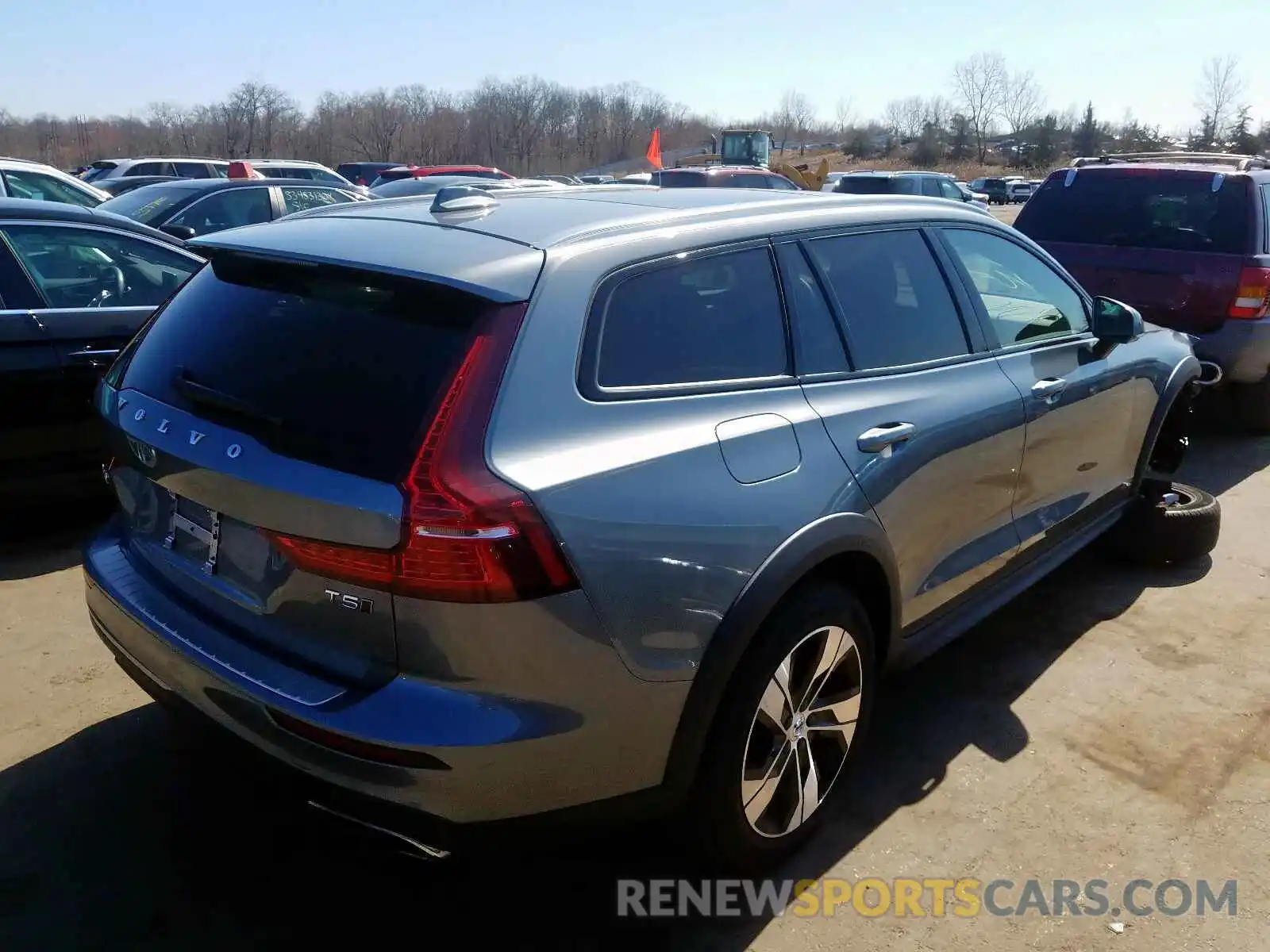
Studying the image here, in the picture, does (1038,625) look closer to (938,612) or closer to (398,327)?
(938,612)

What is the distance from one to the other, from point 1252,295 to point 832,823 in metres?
5.54

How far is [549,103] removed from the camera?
309 ft

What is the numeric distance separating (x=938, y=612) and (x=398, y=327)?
2.04m

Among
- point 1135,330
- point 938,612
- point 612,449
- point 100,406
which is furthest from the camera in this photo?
point 1135,330

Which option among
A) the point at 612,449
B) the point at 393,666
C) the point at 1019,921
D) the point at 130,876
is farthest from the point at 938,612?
the point at 130,876

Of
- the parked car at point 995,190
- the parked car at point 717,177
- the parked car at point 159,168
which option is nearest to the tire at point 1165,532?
the parked car at point 717,177

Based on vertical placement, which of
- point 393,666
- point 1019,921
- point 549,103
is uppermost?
point 549,103

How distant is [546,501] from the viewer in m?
2.08

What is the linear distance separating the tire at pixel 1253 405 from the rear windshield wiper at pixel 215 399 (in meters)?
7.31

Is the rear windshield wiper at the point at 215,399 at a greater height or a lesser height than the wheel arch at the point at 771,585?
greater

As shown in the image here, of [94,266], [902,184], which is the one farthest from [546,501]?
[902,184]

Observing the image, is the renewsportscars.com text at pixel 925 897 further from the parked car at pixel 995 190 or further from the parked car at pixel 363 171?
the parked car at pixel 995 190

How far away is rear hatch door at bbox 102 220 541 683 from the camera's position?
2.12 metres

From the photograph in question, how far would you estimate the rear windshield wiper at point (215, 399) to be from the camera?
2.34 metres
